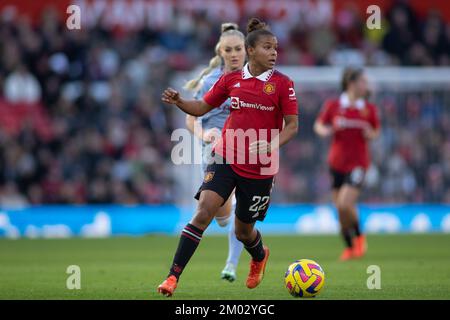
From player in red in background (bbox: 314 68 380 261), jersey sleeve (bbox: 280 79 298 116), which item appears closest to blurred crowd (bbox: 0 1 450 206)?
player in red in background (bbox: 314 68 380 261)

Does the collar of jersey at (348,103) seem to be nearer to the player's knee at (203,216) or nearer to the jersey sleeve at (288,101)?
the jersey sleeve at (288,101)

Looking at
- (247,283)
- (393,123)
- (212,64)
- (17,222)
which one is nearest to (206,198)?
(247,283)

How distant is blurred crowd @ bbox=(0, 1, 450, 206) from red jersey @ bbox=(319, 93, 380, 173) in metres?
6.08

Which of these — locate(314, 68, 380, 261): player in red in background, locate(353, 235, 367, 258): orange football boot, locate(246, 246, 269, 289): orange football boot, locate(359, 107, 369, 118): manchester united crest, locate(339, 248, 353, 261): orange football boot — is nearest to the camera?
locate(246, 246, 269, 289): orange football boot

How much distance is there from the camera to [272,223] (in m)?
19.8

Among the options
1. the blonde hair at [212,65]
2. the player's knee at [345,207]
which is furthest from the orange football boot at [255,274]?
the player's knee at [345,207]

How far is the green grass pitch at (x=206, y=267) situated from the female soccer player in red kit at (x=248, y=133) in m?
0.72

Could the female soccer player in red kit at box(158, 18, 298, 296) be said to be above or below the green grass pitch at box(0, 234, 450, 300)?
above

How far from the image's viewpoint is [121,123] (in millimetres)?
20969

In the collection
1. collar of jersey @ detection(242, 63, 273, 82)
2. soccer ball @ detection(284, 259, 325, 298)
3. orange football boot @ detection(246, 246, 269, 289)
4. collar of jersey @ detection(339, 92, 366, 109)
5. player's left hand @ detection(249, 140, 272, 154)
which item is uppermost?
collar of jersey @ detection(242, 63, 273, 82)

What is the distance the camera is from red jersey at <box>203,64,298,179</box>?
8484 millimetres

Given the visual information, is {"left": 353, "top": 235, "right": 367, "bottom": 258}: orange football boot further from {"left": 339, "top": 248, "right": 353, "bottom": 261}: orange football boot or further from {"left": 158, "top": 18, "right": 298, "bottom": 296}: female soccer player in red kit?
{"left": 158, "top": 18, "right": 298, "bottom": 296}: female soccer player in red kit

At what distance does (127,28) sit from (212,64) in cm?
1256

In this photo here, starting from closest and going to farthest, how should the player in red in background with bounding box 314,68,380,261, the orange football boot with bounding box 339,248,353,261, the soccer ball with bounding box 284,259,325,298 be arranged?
the soccer ball with bounding box 284,259,325,298, the orange football boot with bounding box 339,248,353,261, the player in red in background with bounding box 314,68,380,261
